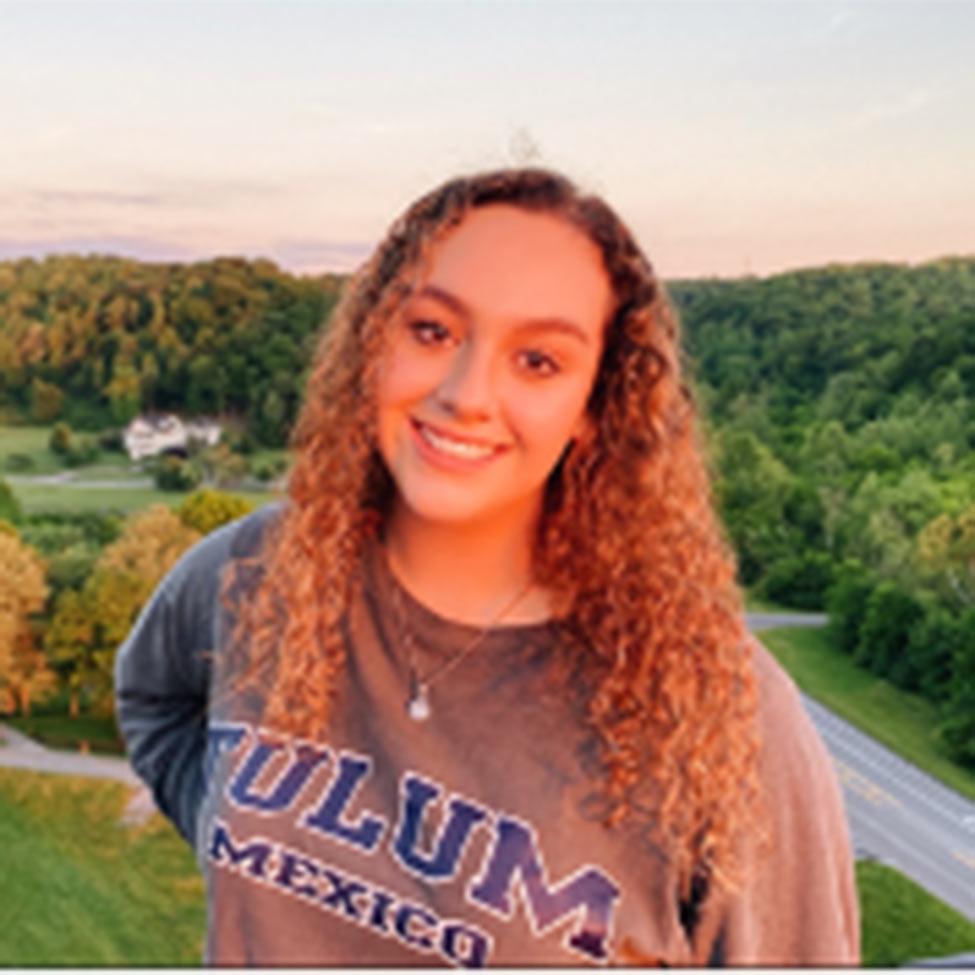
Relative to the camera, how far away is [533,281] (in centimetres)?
104

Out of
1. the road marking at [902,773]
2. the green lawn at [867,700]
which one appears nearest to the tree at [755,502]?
the green lawn at [867,700]

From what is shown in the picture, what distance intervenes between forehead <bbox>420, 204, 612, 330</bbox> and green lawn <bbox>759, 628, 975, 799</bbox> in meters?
10.9

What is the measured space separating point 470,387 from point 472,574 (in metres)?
0.20

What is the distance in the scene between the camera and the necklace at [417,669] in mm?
1083

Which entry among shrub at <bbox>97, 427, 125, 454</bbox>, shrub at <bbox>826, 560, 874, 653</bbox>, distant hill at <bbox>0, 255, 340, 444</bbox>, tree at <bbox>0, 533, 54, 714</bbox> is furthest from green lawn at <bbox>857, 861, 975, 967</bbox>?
shrub at <bbox>97, 427, 125, 454</bbox>

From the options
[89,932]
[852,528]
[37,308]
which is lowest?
[89,932]

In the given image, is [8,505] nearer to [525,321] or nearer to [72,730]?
[72,730]

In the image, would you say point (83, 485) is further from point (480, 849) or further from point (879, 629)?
point (480, 849)

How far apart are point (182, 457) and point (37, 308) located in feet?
11.8

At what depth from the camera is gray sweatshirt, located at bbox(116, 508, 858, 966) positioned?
102 centimetres

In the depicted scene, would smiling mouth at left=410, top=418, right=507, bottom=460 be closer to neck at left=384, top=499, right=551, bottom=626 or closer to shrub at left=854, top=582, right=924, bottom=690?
neck at left=384, top=499, right=551, bottom=626

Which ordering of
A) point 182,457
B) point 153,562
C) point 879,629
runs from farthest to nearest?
point 182,457 < point 879,629 < point 153,562

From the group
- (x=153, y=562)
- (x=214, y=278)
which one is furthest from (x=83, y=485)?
(x=153, y=562)

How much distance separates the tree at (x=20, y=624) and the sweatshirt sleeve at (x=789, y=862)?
11385mm
